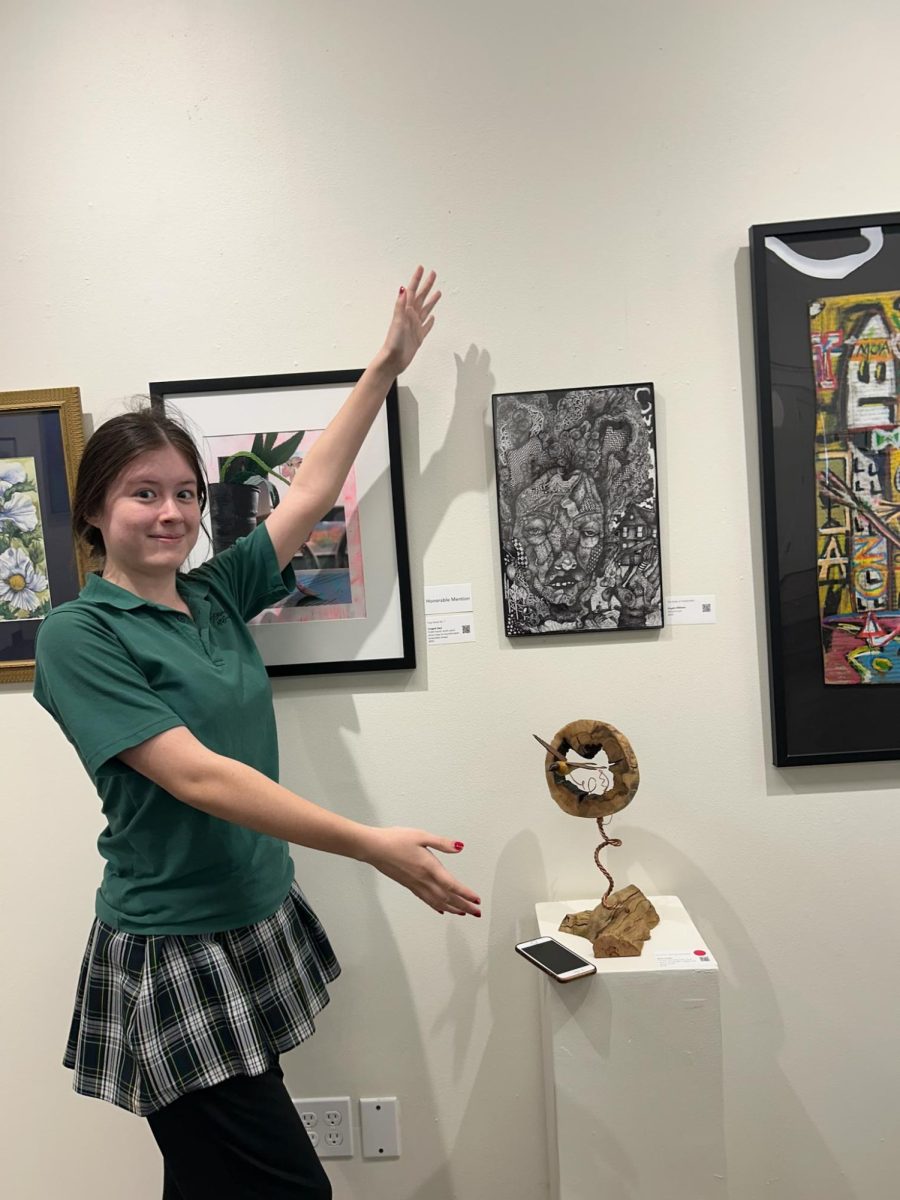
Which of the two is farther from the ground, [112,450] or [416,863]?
[112,450]

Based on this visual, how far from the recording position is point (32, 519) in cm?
136

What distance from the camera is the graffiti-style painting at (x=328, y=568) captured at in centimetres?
133

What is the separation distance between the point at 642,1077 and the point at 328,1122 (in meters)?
0.61

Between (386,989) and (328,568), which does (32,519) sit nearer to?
(328,568)

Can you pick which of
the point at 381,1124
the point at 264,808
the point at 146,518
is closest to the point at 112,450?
the point at 146,518

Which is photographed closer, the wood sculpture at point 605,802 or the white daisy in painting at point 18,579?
the wood sculpture at point 605,802

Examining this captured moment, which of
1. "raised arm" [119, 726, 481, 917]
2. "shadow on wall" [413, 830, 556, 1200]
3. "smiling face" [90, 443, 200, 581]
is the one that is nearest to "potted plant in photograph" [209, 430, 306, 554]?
"smiling face" [90, 443, 200, 581]

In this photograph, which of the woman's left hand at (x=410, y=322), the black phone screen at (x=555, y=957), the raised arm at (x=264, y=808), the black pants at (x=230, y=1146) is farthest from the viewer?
the woman's left hand at (x=410, y=322)

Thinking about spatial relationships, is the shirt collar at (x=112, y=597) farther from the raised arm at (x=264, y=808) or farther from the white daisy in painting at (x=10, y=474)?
the white daisy in painting at (x=10, y=474)

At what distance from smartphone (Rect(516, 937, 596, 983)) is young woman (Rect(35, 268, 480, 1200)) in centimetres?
21

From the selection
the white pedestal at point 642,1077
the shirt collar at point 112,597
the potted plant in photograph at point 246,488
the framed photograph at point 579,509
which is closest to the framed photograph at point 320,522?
the potted plant in photograph at point 246,488

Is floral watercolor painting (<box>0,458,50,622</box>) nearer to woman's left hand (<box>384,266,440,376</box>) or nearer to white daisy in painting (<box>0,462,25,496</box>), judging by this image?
white daisy in painting (<box>0,462,25,496</box>)

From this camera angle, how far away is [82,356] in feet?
4.40

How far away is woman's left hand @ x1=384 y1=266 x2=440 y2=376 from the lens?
48.0 inches
